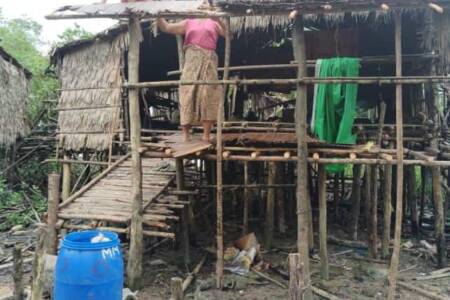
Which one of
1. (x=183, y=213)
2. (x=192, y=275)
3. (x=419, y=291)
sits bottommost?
(x=419, y=291)

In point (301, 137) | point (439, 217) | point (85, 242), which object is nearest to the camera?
point (85, 242)

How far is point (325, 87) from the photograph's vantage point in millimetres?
6133

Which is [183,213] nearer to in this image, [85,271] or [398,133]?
[85,271]

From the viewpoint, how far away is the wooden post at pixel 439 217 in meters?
6.95

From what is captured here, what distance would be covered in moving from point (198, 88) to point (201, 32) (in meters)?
0.76

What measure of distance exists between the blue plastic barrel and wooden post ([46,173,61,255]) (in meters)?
1.64

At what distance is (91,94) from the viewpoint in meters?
9.69

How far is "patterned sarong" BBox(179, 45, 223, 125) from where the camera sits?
618 centimetres

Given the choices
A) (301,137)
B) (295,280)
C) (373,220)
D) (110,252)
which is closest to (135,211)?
(110,252)

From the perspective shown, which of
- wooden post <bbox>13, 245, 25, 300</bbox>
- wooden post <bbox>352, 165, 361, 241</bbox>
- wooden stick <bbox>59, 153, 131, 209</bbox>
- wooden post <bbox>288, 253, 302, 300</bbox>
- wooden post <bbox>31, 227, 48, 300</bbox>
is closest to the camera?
wooden post <bbox>288, 253, 302, 300</bbox>

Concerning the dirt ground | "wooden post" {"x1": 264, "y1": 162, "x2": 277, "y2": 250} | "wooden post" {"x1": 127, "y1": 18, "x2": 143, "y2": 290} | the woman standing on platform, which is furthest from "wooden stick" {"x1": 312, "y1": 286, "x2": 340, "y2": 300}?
the woman standing on platform

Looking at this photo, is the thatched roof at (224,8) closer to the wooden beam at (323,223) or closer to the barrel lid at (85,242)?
the wooden beam at (323,223)

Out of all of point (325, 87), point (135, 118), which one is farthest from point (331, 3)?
point (135, 118)

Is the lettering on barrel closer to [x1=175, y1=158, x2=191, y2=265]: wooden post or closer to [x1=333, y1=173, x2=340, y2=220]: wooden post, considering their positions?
[x1=175, y1=158, x2=191, y2=265]: wooden post
